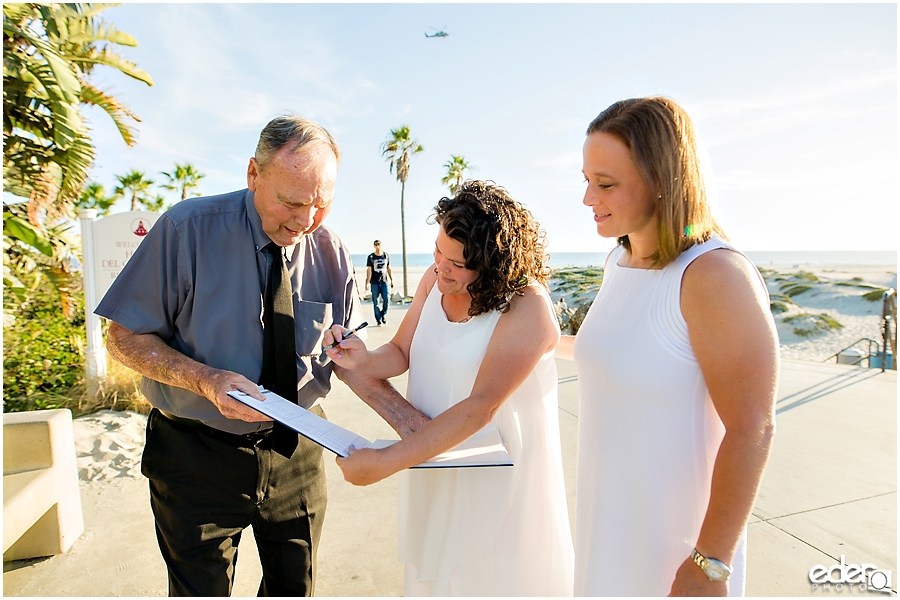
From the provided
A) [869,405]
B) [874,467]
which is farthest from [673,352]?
[869,405]

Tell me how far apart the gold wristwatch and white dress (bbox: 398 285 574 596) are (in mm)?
663

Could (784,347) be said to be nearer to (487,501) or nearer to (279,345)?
(487,501)

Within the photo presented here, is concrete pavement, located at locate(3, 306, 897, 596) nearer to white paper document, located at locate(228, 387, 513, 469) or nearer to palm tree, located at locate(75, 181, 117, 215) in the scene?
white paper document, located at locate(228, 387, 513, 469)

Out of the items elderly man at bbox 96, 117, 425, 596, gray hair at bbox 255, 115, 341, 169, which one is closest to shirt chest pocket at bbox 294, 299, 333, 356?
elderly man at bbox 96, 117, 425, 596

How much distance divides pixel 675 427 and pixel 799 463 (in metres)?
3.73

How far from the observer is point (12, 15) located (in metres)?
5.90

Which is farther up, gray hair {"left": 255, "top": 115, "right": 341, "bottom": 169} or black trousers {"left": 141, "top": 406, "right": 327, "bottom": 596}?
gray hair {"left": 255, "top": 115, "right": 341, "bottom": 169}

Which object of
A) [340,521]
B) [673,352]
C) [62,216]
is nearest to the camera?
[673,352]

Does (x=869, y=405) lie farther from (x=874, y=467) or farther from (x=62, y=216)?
(x=62, y=216)

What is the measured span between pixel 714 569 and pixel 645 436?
35cm

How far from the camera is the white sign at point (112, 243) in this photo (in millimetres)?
5746

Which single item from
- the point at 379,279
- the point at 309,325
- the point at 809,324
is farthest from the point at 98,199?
the point at 809,324

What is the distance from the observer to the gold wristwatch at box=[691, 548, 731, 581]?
4.07ft

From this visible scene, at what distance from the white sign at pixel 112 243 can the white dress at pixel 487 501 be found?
208 inches
